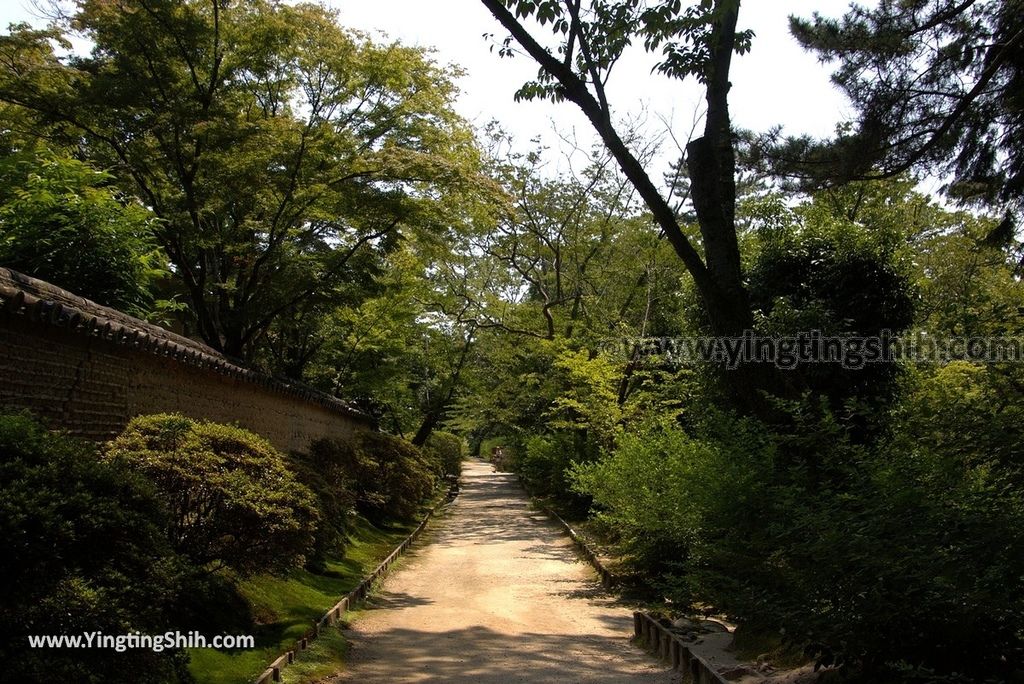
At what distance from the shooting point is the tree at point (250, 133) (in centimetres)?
1177

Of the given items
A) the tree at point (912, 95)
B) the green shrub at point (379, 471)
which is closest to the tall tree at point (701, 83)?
the tree at point (912, 95)

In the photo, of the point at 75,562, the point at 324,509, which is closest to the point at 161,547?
the point at 75,562

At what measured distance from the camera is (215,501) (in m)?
6.43

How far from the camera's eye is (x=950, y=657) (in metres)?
4.18

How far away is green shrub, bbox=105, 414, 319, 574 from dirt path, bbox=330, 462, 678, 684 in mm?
1298

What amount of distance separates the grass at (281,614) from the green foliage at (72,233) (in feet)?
11.7

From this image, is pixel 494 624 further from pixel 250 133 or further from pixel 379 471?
pixel 250 133

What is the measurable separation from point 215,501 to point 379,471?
989 centimetres

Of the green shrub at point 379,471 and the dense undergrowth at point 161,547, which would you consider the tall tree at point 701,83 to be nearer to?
the dense undergrowth at point 161,547

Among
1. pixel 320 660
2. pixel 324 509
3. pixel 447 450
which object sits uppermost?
pixel 447 450

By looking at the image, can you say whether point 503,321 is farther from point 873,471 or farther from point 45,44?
point 873,471

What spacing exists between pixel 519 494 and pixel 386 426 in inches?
239

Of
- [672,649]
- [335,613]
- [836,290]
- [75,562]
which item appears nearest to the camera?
[75,562]

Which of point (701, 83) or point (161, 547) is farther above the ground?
point (701, 83)
